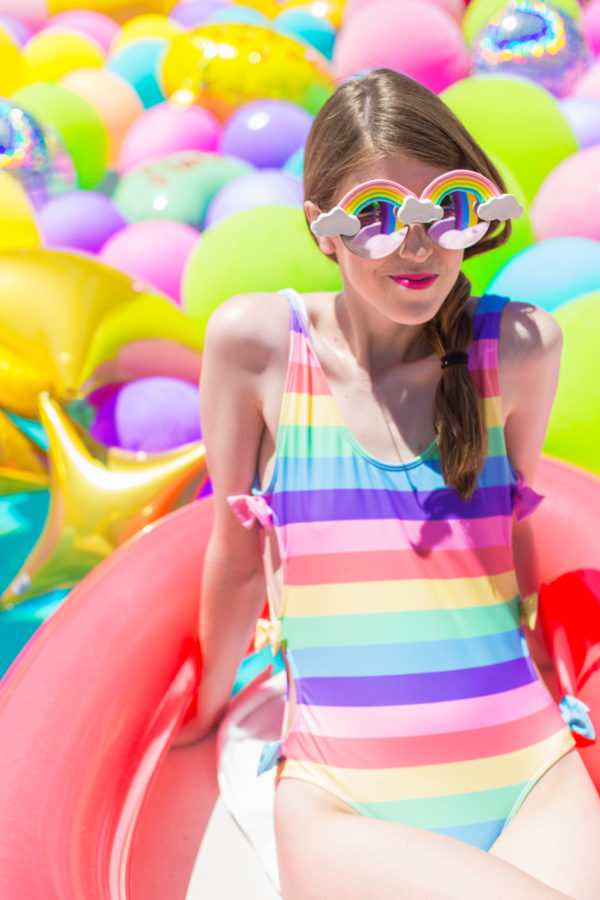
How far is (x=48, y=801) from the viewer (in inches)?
38.5

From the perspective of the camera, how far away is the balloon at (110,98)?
3590 millimetres

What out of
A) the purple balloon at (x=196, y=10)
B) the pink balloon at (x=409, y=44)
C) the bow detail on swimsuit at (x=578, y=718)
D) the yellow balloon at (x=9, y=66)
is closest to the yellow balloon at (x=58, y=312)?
the bow detail on swimsuit at (x=578, y=718)

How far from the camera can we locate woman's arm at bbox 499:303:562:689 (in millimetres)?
1083

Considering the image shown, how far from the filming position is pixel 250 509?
Answer: 111cm

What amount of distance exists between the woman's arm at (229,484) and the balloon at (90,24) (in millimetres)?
3946

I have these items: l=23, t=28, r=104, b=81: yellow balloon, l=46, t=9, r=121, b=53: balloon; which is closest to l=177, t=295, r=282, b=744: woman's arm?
l=23, t=28, r=104, b=81: yellow balloon

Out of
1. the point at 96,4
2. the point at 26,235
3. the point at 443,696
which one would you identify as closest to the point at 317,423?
the point at 443,696

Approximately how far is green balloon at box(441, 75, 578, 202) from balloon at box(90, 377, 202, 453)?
38.3 inches

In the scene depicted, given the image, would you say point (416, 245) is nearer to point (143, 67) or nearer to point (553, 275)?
point (553, 275)

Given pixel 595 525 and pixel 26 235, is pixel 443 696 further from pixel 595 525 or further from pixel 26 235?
pixel 26 235

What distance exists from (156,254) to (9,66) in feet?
5.84

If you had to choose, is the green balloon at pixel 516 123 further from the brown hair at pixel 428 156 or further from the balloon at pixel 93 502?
the brown hair at pixel 428 156

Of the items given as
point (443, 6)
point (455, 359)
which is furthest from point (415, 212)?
point (443, 6)

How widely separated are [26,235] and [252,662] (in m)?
1.20
